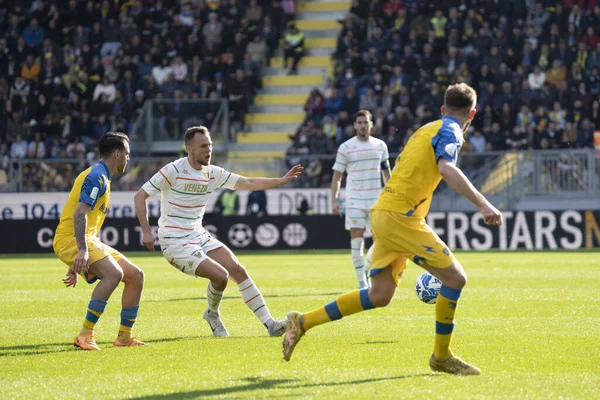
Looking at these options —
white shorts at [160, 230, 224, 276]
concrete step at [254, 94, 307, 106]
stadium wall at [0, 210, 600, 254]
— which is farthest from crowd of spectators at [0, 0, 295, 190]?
white shorts at [160, 230, 224, 276]

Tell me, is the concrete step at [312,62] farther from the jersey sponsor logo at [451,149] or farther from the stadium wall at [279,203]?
the jersey sponsor logo at [451,149]

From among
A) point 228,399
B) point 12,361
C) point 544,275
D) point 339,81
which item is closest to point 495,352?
point 228,399

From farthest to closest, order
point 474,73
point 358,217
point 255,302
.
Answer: point 474,73 → point 358,217 → point 255,302

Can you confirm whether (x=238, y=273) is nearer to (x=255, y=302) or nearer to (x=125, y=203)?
(x=255, y=302)

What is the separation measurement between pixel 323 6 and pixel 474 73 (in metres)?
7.80

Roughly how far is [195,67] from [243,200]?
23.6 ft

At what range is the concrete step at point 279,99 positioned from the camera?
32438 mm

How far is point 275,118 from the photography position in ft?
105

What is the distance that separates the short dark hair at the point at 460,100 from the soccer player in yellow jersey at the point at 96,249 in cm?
319

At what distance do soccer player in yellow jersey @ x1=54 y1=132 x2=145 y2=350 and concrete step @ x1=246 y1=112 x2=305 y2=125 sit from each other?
22670 mm

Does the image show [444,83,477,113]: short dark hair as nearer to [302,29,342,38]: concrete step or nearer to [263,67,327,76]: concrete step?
[263,67,327,76]: concrete step

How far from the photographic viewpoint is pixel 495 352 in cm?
828

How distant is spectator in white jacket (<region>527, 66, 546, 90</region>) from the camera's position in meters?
27.7

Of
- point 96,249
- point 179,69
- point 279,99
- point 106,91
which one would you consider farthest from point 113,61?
point 96,249
